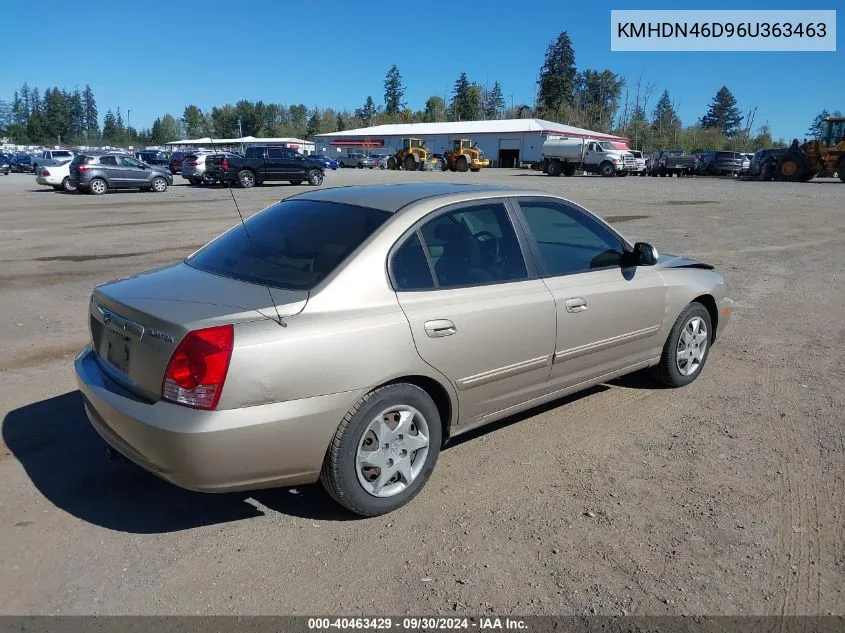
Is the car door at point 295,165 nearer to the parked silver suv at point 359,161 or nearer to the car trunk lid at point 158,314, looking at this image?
the car trunk lid at point 158,314

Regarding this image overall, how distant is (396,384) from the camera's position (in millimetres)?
3262

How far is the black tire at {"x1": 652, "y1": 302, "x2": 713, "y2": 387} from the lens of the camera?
16.1ft

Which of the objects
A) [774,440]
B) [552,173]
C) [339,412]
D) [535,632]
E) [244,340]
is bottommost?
[535,632]

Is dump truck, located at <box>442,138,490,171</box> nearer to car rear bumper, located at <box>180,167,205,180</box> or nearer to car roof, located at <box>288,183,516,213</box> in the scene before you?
car rear bumper, located at <box>180,167,205,180</box>

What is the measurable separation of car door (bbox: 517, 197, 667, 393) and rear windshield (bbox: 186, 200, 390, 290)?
1.15 meters

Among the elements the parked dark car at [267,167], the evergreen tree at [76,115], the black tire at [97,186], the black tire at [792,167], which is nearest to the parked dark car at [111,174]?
the black tire at [97,186]

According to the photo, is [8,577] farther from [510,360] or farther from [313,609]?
[510,360]

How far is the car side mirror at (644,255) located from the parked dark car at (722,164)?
4755 cm

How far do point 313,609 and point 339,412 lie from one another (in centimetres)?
84

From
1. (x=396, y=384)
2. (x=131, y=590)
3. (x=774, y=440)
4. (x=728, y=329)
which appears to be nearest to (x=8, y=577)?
(x=131, y=590)

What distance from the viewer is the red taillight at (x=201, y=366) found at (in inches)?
110

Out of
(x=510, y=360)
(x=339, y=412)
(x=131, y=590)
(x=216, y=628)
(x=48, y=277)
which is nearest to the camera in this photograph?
(x=216, y=628)

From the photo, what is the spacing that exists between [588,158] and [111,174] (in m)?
30.8

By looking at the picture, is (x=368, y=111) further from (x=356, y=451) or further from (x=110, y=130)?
(x=356, y=451)
